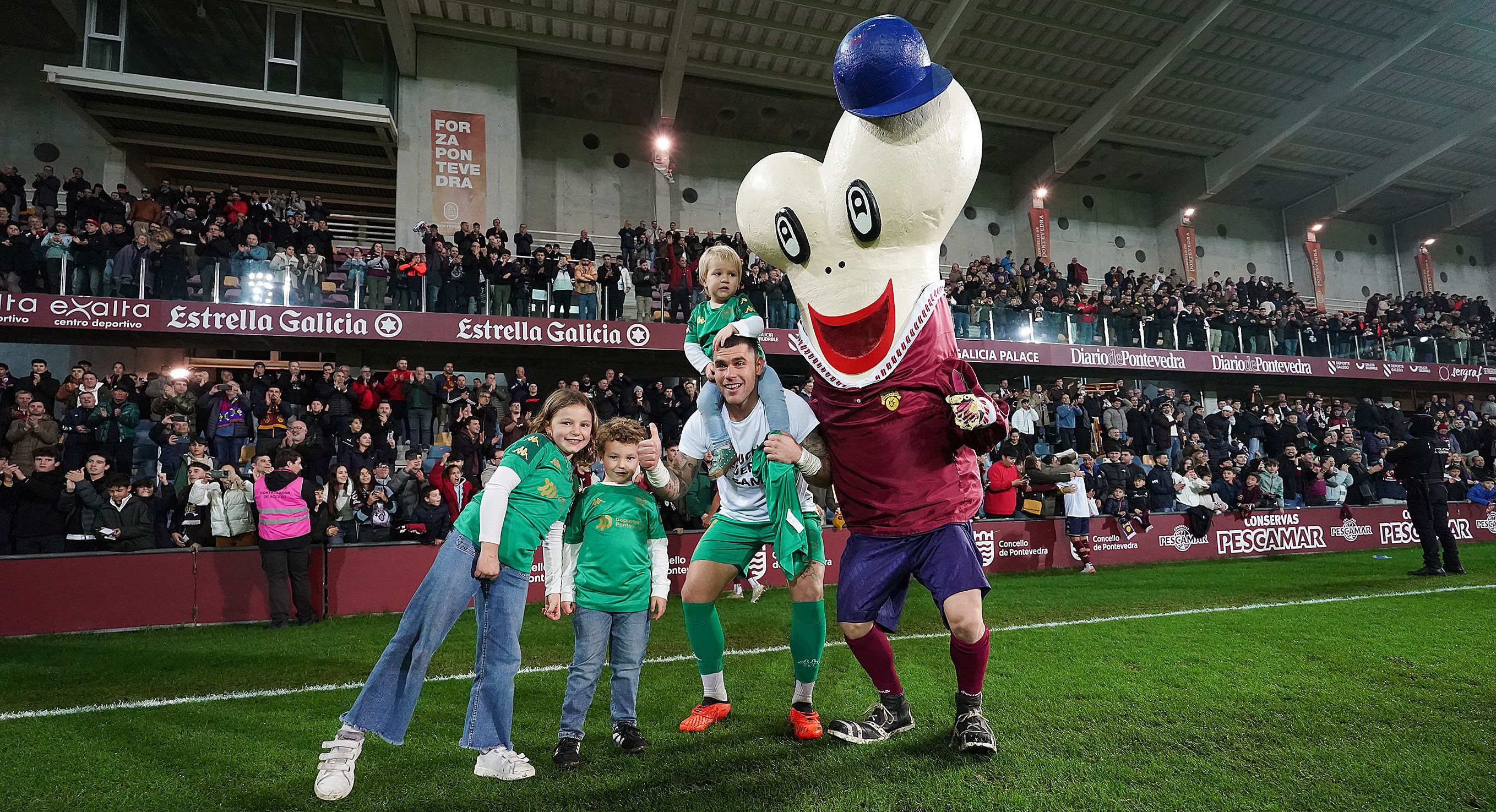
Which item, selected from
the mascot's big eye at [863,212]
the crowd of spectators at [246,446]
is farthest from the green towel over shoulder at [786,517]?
the crowd of spectators at [246,446]

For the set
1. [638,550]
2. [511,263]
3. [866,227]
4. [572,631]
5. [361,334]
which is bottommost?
[572,631]

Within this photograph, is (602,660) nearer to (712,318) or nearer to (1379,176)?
(712,318)

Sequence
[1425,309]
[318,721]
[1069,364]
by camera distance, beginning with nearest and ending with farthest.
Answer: [318,721], [1069,364], [1425,309]

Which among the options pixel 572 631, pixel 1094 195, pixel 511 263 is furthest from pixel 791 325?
pixel 1094 195

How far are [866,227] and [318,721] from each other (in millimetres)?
3877

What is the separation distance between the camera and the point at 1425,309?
26.0m

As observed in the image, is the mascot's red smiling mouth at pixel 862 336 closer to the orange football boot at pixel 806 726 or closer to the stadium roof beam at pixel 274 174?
the orange football boot at pixel 806 726

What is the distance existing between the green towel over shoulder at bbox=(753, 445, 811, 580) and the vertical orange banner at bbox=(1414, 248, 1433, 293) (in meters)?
37.7

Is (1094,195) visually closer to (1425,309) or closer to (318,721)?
(1425,309)

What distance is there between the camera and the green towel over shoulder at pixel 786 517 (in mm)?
3520

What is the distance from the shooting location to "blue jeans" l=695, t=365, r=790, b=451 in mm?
3650

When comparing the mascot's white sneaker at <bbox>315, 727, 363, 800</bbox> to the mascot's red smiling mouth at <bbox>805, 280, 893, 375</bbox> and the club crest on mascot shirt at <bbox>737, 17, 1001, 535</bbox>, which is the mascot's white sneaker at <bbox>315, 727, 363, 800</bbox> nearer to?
the club crest on mascot shirt at <bbox>737, 17, 1001, 535</bbox>

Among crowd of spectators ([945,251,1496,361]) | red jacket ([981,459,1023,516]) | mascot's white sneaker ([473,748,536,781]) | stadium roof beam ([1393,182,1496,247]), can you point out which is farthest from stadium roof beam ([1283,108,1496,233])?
mascot's white sneaker ([473,748,536,781])

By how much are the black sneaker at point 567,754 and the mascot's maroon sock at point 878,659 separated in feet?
4.24
